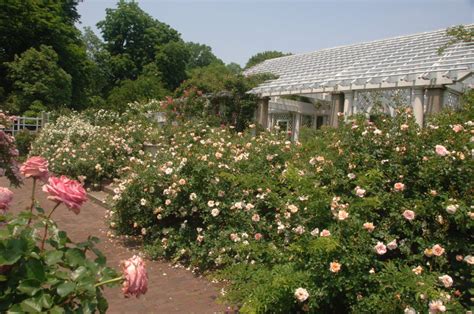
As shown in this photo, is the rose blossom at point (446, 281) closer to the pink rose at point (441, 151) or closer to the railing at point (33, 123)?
the pink rose at point (441, 151)

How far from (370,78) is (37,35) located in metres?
22.2

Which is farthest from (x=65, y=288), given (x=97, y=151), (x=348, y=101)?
(x=348, y=101)

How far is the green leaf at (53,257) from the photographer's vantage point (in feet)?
4.60

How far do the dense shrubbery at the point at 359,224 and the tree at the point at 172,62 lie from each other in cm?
3523

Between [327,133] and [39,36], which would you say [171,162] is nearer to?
[327,133]

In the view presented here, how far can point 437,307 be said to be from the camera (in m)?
2.13

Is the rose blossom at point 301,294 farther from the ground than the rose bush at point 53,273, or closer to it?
closer to it

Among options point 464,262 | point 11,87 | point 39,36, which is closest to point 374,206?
point 464,262

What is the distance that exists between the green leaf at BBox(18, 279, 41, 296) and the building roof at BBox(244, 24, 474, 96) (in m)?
8.44

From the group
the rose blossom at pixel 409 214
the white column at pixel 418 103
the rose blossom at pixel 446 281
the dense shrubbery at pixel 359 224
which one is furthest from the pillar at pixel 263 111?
the rose blossom at pixel 446 281

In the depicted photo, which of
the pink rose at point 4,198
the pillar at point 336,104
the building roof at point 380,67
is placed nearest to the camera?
the pink rose at point 4,198

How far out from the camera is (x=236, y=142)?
5.50 meters

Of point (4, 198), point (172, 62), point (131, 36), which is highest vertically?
Answer: point (131, 36)

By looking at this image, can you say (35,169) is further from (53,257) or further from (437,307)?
(437,307)
